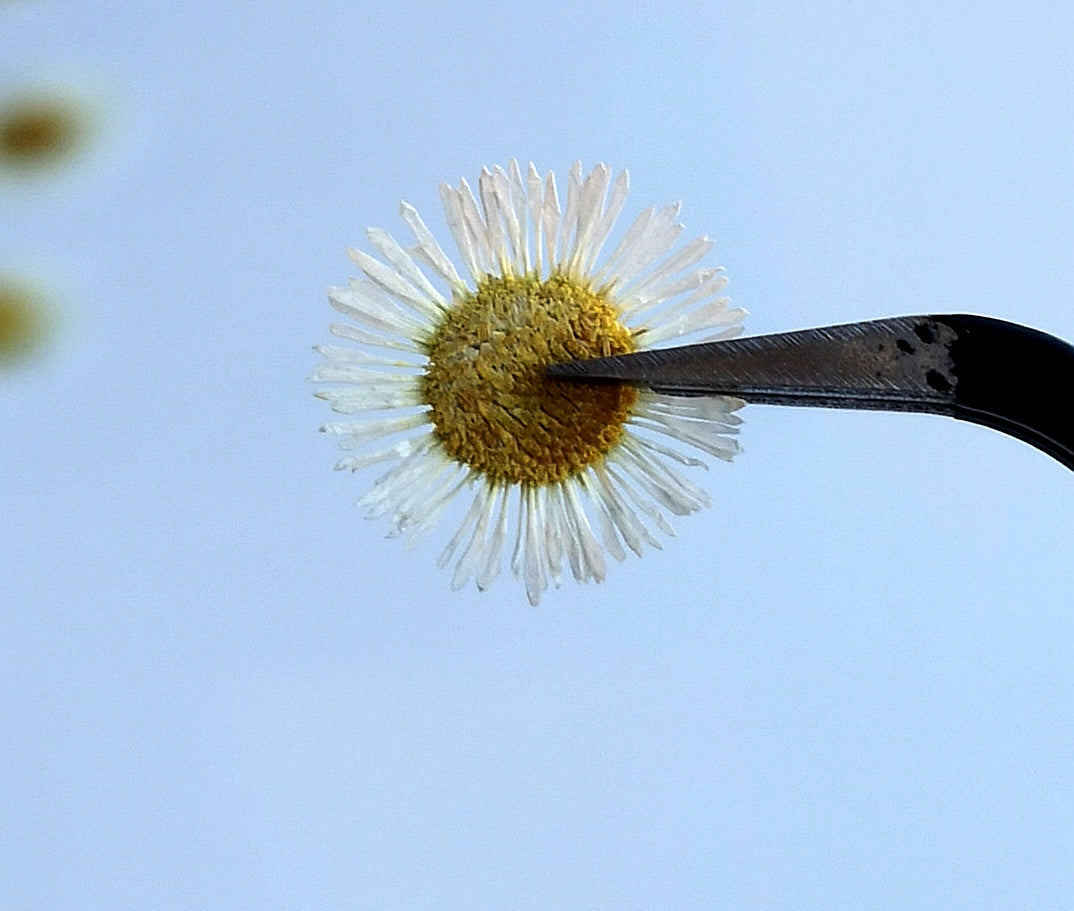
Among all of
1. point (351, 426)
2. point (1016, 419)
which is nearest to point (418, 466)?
point (351, 426)

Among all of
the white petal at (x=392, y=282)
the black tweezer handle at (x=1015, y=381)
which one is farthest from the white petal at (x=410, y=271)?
the black tweezer handle at (x=1015, y=381)

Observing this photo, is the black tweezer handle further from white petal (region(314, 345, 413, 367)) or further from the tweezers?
white petal (region(314, 345, 413, 367))

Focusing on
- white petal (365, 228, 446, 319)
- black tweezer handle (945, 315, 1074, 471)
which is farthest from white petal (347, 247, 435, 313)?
black tweezer handle (945, 315, 1074, 471)

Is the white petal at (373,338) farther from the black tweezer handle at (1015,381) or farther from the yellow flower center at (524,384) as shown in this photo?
the black tweezer handle at (1015,381)

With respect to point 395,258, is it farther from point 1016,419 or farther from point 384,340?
point 1016,419

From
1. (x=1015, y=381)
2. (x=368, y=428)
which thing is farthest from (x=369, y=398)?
(x=1015, y=381)

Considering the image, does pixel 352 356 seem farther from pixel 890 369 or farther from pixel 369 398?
pixel 890 369

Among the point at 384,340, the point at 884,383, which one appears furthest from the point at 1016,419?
the point at 384,340
